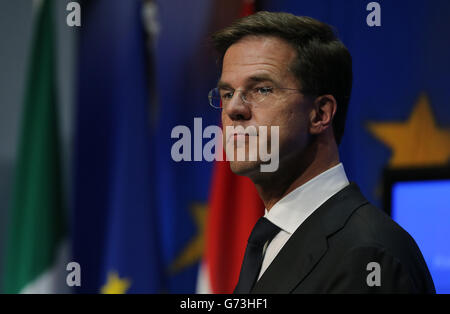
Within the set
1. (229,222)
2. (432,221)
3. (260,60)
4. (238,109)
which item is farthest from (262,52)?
(229,222)

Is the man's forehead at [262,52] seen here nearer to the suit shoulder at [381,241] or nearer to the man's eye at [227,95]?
the man's eye at [227,95]

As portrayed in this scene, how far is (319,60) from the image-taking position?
1.20m

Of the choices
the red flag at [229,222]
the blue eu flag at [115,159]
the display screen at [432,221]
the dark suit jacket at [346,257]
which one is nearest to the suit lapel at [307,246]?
the dark suit jacket at [346,257]

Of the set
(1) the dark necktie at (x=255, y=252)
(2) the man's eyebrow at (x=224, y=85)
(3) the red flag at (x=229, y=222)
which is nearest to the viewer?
(1) the dark necktie at (x=255, y=252)

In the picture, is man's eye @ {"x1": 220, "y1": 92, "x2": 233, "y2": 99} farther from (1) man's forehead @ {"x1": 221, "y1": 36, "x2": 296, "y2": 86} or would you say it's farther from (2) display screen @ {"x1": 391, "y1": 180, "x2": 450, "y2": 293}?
(2) display screen @ {"x1": 391, "y1": 180, "x2": 450, "y2": 293}

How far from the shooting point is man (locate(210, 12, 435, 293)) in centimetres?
100

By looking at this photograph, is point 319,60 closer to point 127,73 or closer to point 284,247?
point 284,247

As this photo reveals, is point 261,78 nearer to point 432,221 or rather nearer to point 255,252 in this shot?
point 255,252

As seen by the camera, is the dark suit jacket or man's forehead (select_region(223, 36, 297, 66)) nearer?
the dark suit jacket

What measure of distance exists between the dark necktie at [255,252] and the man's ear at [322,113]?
211 millimetres

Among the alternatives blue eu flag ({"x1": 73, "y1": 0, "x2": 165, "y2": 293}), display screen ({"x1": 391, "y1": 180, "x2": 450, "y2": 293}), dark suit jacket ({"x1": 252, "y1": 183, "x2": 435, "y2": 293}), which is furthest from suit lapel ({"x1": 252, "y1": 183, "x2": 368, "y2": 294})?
blue eu flag ({"x1": 73, "y1": 0, "x2": 165, "y2": 293})

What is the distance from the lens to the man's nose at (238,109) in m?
1.13

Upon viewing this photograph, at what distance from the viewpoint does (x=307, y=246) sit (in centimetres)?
102

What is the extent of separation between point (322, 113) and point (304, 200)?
190mm
